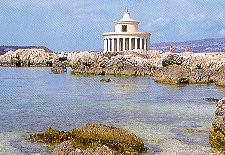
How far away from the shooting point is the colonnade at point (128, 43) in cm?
7194

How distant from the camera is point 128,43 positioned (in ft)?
238

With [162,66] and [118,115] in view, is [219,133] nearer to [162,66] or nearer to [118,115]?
[118,115]

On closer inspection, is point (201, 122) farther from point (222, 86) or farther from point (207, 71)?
point (207, 71)

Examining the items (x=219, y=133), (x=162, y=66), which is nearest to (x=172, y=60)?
(x=162, y=66)

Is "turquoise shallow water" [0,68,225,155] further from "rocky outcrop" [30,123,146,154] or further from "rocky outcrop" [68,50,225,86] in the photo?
"rocky outcrop" [68,50,225,86]

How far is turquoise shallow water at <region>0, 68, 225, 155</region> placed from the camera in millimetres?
13617

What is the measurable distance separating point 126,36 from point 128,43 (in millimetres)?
2317

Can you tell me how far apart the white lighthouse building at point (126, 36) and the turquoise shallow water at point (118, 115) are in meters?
40.4

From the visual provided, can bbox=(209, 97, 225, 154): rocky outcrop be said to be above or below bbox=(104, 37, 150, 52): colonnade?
below

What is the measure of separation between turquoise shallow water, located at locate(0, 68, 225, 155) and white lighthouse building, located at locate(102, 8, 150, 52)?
40.4 m

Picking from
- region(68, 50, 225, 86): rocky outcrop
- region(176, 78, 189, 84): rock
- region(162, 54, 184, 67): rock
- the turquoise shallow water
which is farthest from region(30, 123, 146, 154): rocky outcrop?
region(162, 54, 184, 67): rock

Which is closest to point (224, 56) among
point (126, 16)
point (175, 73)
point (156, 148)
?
point (175, 73)

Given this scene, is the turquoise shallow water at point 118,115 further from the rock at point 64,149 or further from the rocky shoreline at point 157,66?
the rocky shoreline at point 157,66

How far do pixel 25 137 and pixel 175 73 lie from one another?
25440 mm
